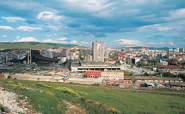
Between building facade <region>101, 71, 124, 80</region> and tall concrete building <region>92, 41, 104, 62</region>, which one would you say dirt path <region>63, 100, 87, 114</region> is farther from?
tall concrete building <region>92, 41, 104, 62</region>

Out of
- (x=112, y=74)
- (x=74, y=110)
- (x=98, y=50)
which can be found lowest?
(x=112, y=74)

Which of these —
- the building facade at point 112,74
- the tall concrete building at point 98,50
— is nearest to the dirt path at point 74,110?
the building facade at point 112,74

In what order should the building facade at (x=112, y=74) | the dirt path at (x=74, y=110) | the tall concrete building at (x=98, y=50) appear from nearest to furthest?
the dirt path at (x=74, y=110)
the building facade at (x=112, y=74)
the tall concrete building at (x=98, y=50)

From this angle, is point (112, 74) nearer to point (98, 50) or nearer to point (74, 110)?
point (74, 110)

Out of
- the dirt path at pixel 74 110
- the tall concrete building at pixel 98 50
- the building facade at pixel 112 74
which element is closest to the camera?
the dirt path at pixel 74 110

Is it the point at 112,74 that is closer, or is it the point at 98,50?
the point at 112,74

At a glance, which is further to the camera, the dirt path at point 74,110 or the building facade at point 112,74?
the building facade at point 112,74

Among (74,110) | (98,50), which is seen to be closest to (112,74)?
(74,110)

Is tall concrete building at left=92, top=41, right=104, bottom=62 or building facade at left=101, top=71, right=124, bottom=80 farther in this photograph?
tall concrete building at left=92, top=41, right=104, bottom=62

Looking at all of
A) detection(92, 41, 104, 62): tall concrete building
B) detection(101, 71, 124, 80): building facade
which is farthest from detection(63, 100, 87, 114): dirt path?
detection(92, 41, 104, 62): tall concrete building

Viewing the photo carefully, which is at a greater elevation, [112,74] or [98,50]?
[98,50]

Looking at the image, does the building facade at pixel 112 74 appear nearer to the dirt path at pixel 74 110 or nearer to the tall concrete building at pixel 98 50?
the dirt path at pixel 74 110
